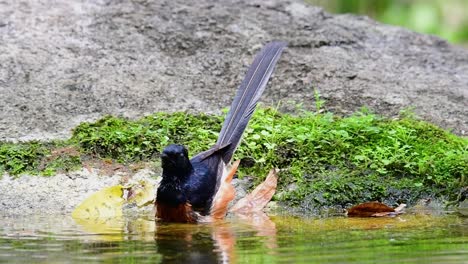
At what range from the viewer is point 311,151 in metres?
6.05

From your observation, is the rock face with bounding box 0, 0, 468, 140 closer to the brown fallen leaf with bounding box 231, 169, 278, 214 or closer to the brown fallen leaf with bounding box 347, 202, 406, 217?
the brown fallen leaf with bounding box 231, 169, 278, 214

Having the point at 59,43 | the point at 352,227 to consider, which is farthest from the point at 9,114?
the point at 352,227

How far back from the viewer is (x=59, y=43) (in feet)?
24.9

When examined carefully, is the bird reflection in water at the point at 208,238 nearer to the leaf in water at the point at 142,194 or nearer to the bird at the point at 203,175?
the bird at the point at 203,175

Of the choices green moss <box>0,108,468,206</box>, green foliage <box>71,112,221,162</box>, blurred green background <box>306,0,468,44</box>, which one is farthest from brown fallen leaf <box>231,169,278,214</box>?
blurred green background <box>306,0,468,44</box>

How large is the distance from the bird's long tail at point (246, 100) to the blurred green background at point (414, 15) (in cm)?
639

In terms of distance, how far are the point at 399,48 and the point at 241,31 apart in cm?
151

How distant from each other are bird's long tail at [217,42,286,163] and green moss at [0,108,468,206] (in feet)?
0.80

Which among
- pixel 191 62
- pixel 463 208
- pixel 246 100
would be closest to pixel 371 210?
pixel 463 208

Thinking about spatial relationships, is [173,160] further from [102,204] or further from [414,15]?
[414,15]

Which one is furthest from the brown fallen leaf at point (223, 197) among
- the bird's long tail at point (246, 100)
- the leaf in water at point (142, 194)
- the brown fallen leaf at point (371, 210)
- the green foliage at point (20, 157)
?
the green foliage at point (20, 157)

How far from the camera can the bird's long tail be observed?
19.1 feet

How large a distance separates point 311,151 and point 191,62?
197 centimetres

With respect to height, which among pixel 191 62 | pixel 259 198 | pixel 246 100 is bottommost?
pixel 259 198
